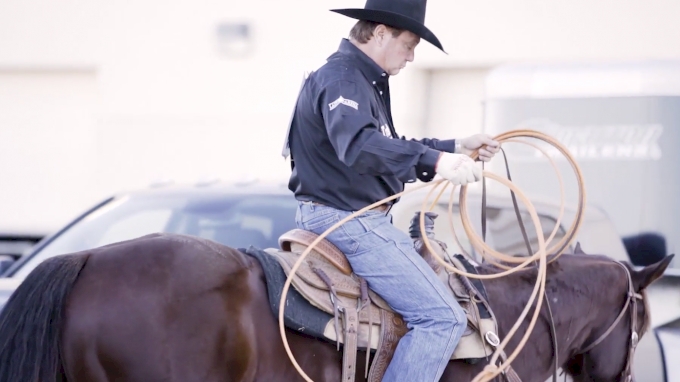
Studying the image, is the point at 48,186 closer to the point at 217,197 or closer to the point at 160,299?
the point at 217,197

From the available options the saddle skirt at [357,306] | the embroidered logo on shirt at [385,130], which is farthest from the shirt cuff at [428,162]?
the saddle skirt at [357,306]

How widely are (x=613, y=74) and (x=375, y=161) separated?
4.37 metres

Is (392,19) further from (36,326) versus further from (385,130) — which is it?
(36,326)

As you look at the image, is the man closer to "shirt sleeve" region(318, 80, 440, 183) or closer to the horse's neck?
"shirt sleeve" region(318, 80, 440, 183)

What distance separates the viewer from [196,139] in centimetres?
1430

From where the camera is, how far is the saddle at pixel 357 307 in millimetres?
3365

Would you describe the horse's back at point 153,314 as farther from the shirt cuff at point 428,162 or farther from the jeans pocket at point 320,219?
the shirt cuff at point 428,162

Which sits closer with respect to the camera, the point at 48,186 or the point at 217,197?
the point at 217,197

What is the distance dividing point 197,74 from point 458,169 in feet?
37.5

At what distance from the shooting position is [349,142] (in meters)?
3.21

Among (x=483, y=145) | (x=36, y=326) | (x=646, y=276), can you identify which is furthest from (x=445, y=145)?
(x=36, y=326)

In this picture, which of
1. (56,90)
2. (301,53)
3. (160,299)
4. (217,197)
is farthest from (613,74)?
(56,90)

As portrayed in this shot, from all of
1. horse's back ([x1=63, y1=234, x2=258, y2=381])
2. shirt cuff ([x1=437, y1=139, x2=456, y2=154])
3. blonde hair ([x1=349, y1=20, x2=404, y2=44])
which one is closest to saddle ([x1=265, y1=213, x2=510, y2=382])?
horse's back ([x1=63, y1=234, x2=258, y2=381])

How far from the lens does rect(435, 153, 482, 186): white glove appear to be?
3223 mm
